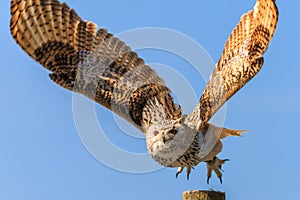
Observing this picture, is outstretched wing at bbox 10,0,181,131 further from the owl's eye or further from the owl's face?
the owl's eye

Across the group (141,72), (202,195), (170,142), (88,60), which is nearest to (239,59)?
(170,142)

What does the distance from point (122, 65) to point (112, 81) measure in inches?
28.4

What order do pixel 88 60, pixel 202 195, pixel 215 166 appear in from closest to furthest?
pixel 202 195 < pixel 215 166 < pixel 88 60

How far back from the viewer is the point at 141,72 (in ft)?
41.4

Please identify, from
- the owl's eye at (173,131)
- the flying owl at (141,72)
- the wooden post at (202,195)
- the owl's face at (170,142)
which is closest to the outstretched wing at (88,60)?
the flying owl at (141,72)

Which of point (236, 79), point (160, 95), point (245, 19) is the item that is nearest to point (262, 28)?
point (245, 19)

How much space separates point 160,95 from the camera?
11.6m

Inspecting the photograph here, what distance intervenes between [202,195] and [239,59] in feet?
16.2

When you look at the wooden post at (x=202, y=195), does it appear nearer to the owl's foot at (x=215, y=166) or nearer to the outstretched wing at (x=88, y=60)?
the owl's foot at (x=215, y=166)

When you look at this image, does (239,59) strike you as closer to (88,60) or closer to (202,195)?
(88,60)

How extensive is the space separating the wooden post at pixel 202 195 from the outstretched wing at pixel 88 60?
14.7ft

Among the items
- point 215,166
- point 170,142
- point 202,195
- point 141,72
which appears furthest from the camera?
point 141,72

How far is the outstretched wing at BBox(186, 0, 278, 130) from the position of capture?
33.3 feet

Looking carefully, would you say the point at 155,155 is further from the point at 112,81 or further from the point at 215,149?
the point at 112,81
